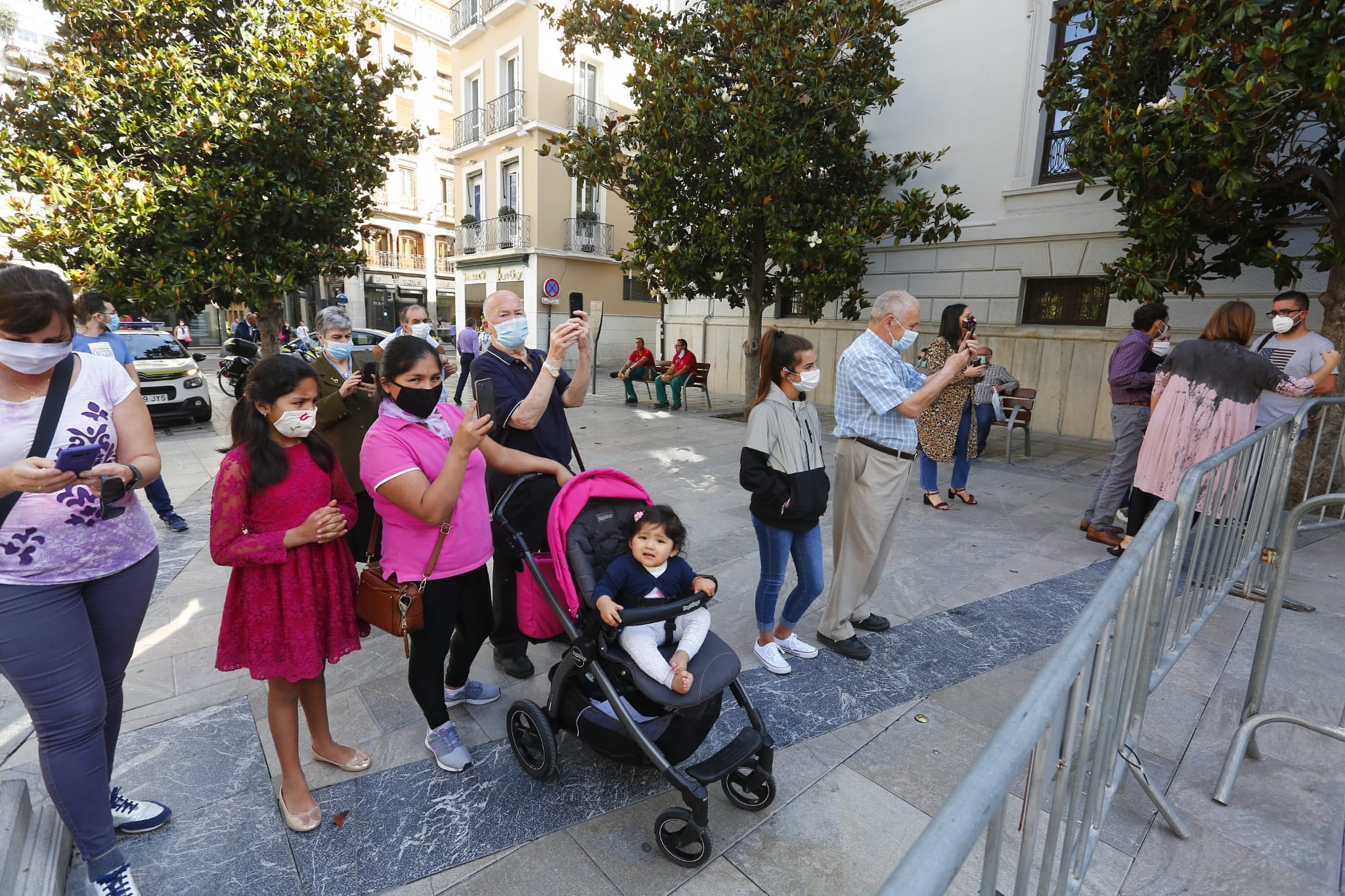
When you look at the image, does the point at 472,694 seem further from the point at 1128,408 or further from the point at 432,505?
the point at 1128,408

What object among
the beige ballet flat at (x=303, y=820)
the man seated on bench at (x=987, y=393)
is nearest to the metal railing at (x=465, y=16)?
the man seated on bench at (x=987, y=393)

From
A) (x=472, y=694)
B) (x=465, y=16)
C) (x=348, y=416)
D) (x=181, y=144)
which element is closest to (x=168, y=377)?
(x=181, y=144)

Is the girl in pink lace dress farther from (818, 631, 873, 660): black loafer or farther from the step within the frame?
(818, 631, 873, 660): black loafer

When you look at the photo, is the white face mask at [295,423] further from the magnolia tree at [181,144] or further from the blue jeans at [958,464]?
the magnolia tree at [181,144]

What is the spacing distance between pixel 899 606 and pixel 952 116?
9.89 metres

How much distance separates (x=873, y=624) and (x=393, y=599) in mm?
2725

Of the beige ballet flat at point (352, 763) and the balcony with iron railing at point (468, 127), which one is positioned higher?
the balcony with iron railing at point (468, 127)

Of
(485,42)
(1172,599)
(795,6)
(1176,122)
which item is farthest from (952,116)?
(485,42)

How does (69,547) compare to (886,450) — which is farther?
(886,450)

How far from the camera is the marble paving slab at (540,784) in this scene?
2.28 m

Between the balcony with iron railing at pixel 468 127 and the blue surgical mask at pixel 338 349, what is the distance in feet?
74.7

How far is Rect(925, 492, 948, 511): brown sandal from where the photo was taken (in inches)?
251

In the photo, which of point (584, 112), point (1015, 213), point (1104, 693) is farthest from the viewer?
point (584, 112)

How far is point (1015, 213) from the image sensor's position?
10.4 meters
